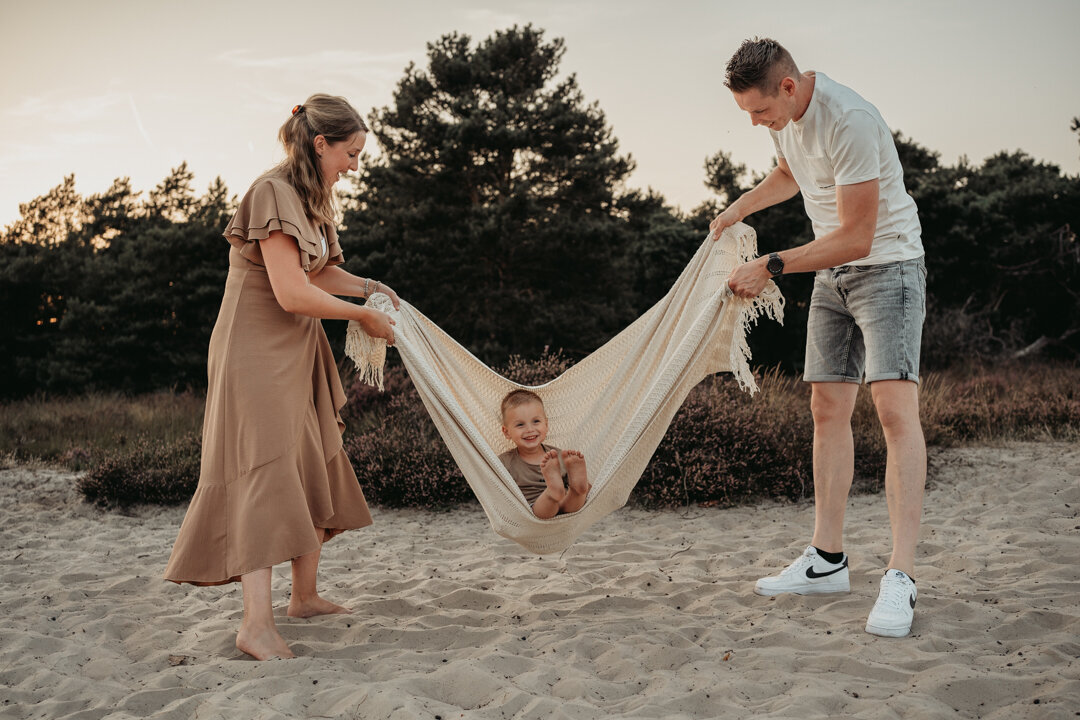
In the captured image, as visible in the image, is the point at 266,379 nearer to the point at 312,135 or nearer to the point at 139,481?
the point at 312,135

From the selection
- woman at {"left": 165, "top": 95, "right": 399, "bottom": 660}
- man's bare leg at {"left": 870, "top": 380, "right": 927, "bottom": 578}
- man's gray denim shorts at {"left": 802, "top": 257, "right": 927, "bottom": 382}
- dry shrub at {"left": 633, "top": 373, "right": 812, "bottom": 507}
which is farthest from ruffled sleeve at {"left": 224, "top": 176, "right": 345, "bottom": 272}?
dry shrub at {"left": 633, "top": 373, "right": 812, "bottom": 507}

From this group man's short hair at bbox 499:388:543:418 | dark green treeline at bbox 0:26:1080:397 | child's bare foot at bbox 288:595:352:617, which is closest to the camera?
child's bare foot at bbox 288:595:352:617

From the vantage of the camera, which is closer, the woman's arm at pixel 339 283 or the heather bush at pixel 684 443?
the woman's arm at pixel 339 283

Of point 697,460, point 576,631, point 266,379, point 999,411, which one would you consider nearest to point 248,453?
point 266,379

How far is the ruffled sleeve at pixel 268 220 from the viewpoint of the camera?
7.35 ft

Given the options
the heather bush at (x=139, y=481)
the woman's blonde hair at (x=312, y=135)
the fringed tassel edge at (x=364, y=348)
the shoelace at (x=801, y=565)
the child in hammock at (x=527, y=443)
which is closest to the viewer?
the woman's blonde hair at (x=312, y=135)

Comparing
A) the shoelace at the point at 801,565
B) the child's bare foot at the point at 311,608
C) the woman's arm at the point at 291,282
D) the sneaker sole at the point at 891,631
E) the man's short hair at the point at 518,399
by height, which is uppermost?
the woman's arm at the point at 291,282

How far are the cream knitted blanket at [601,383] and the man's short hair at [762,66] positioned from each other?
0.60 metres

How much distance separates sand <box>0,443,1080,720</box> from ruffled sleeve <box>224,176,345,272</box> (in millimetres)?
1196

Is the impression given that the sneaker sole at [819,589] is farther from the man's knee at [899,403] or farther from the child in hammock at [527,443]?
the child in hammock at [527,443]

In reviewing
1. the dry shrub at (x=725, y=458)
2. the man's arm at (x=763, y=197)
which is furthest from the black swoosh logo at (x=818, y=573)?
the dry shrub at (x=725, y=458)

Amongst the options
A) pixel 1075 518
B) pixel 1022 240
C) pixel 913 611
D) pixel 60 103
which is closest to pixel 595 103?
pixel 1022 240

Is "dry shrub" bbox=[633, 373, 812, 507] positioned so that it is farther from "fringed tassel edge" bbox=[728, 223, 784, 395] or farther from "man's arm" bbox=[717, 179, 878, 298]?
"man's arm" bbox=[717, 179, 878, 298]

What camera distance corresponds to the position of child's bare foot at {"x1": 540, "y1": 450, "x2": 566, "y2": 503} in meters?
2.72
